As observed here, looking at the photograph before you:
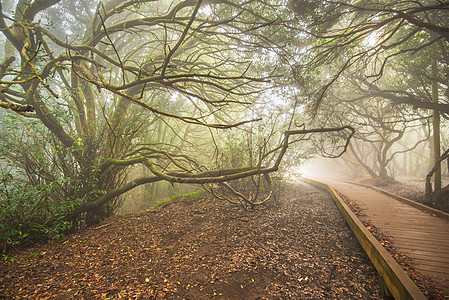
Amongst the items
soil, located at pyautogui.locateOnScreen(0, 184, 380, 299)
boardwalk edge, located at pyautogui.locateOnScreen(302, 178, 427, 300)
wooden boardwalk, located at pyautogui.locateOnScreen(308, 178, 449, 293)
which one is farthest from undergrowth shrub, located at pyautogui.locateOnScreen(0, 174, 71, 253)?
wooden boardwalk, located at pyautogui.locateOnScreen(308, 178, 449, 293)

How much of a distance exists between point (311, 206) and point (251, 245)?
349 cm

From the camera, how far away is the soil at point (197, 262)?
275 cm

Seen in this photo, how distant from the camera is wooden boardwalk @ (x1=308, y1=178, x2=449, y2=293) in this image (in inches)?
111

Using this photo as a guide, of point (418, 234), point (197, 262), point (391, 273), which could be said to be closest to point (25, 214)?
point (197, 262)

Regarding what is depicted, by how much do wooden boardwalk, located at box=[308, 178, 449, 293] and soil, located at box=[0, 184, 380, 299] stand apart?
0.67m

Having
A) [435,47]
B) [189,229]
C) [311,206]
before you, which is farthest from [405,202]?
[189,229]

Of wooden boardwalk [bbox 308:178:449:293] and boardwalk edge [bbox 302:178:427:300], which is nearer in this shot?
boardwalk edge [bbox 302:178:427:300]

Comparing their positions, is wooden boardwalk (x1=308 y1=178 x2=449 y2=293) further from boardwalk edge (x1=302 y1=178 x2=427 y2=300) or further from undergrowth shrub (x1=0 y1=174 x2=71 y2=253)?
undergrowth shrub (x1=0 y1=174 x2=71 y2=253)

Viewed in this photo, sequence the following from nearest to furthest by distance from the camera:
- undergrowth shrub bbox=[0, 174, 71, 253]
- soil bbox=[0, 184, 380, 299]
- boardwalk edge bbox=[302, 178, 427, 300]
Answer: boardwalk edge bbox=[302, 178, 427, 300]
soil bbox=[0, 184, 380, 299]
undergrowth shrub bbox=[0, 174, 71, 253]

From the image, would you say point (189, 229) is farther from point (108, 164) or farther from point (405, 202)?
point (405, 202)

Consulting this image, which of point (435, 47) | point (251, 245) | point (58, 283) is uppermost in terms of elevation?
point (435, 47)

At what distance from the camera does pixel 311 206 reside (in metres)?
6.45

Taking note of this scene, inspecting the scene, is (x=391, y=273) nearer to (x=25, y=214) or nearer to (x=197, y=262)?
(x=197, y=262)

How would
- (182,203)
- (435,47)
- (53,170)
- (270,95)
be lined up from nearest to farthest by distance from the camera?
(53,170), (182,203), (435,47), (270,95)
